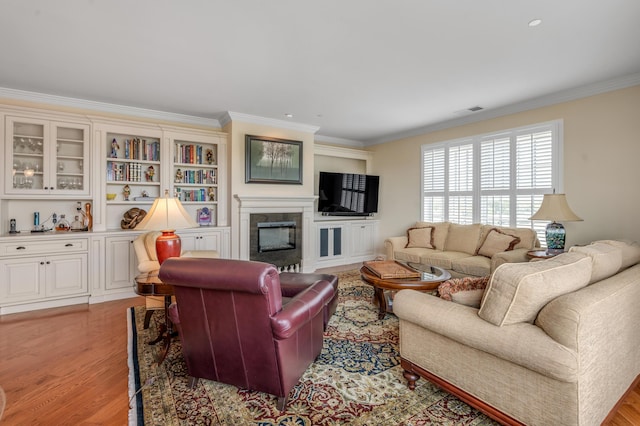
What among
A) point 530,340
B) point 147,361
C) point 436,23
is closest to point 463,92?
point 436,23

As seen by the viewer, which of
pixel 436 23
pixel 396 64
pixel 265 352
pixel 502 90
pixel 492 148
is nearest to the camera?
pixel 265 352

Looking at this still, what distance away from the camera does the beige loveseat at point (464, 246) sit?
3.98 metres

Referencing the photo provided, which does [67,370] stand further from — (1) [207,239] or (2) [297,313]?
(1) [207,239]

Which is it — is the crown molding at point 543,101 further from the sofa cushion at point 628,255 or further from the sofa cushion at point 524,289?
the sofa cushion at point 524,289

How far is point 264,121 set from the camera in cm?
510

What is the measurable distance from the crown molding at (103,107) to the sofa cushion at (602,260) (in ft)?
16.2

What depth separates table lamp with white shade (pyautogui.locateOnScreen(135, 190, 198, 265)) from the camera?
2711 millimetres

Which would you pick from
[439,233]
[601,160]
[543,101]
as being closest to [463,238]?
[439,233]

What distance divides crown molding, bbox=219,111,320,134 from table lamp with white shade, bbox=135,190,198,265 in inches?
93.0

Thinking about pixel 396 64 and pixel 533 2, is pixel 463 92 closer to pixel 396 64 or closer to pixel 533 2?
pixel 396 64

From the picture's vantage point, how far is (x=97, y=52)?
112 inches

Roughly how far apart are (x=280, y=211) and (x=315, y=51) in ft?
9.49

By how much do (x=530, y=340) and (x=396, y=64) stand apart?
2640 mm

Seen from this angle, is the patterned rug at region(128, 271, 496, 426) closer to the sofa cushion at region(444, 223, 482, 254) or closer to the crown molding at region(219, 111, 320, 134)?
the sofa cushion at region(444, 223, 482, 254)
